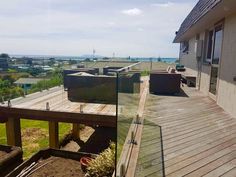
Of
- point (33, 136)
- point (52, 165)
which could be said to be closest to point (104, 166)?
point (52, 165)

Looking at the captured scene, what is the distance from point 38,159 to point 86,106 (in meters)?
2.45

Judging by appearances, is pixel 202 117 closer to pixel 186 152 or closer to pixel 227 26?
pixel 186 152

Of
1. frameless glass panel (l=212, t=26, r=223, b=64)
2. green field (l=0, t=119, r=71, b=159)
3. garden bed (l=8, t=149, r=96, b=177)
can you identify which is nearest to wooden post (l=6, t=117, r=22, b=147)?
green field (l=0, t=119, r=71, b=159)

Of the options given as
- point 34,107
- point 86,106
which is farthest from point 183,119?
point 34,107

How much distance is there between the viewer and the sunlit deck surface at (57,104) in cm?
714

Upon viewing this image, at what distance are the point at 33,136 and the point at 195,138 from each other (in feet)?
32.6

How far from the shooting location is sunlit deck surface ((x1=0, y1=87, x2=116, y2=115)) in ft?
23.4

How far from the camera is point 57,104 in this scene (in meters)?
7.85

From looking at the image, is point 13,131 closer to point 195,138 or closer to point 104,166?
point 104,166

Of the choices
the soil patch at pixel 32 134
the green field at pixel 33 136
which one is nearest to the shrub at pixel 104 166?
the green field at pixel 33 136

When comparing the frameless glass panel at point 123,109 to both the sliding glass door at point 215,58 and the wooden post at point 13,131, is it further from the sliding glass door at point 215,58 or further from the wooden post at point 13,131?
the wooden post at point 13,131

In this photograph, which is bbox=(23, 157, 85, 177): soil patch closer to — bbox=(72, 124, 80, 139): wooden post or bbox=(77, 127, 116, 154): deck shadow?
bbox=(77, 127, 116, 154): deck shadow

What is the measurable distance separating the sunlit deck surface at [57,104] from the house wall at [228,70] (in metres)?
3.17

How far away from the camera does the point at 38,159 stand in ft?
18.8
